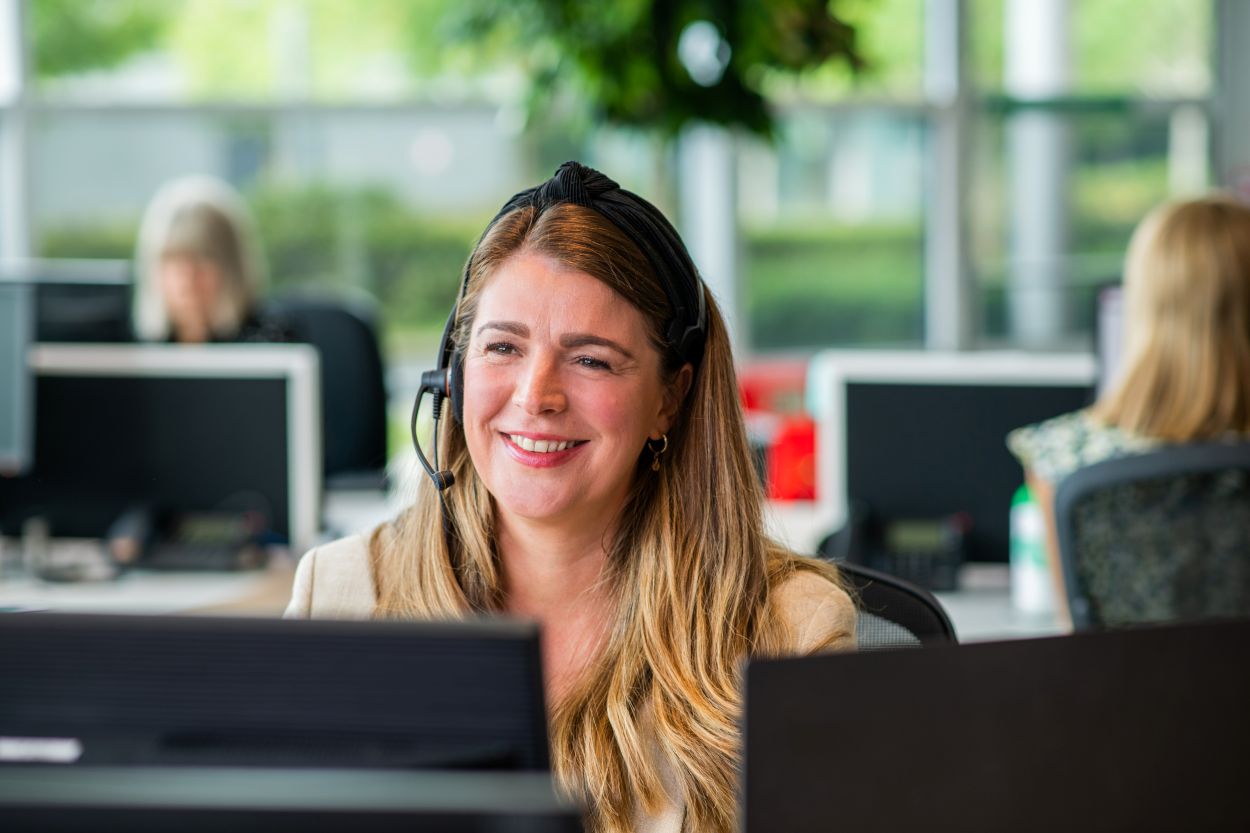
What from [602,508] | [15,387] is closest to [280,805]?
[602,508]

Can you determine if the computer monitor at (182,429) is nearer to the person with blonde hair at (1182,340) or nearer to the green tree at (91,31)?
the person with blonde hair at (1182,340)

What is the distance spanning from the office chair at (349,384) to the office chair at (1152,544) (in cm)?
232

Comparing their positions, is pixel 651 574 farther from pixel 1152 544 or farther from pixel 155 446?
pixel 155 446

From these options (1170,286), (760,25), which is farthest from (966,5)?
(1170,286)

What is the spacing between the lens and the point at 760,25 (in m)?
3.14

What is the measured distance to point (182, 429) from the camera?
259 cm

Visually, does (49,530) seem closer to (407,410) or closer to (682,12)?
(682,12)

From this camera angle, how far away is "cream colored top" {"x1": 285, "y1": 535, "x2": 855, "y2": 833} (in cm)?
106

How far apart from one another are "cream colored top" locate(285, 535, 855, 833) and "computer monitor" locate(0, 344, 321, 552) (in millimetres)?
1274

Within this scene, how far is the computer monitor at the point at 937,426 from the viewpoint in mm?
2484

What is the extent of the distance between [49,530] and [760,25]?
2130 mm

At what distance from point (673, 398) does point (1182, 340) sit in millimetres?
1229

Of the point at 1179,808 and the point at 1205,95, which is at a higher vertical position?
the point at 1205,95

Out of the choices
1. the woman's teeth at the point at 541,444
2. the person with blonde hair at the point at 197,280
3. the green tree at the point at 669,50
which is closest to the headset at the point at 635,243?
the woman's teeth at the point at 541,444
